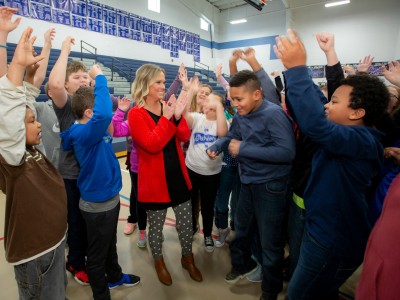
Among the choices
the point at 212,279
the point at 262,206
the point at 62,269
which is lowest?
the point at 212,279

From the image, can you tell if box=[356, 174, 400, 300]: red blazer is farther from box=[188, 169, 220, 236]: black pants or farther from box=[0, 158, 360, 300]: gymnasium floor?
box=[188, 169, 220, 236]: black pants

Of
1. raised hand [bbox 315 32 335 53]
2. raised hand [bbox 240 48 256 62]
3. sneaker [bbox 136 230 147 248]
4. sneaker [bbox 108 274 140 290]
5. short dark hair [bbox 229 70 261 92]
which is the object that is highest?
raised hand [bbox 240 48 256 62]

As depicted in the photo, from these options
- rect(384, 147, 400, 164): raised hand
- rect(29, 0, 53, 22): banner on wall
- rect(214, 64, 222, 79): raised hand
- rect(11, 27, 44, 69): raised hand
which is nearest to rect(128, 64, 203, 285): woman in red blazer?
rect(11, 27, 44, 69): raised hand

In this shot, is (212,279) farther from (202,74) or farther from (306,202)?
(202,74)

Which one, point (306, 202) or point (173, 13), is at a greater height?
point (173, 13)

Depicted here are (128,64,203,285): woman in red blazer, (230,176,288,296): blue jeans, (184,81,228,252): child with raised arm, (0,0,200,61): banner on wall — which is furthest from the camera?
(0,0,200,61): banner on wall

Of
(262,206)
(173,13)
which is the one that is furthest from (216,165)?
(173,13)

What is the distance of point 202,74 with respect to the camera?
14766 mm

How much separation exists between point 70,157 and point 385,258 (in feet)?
6.58

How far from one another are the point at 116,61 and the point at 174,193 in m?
9.94

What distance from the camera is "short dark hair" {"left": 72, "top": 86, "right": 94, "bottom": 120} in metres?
1.64

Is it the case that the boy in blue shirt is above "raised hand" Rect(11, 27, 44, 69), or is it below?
below

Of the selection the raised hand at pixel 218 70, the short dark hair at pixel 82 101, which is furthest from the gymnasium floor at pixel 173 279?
the raised hand at pixel 218 70

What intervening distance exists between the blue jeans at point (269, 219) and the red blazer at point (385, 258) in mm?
1072
